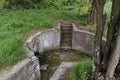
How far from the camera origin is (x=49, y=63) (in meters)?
8.55

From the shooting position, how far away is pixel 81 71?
5180mm

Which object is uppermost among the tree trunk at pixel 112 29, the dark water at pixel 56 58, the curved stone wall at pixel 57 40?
the tree trunk at pixel 112 29

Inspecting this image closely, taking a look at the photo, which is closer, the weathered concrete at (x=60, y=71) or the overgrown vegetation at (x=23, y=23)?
the weathered concrete at (x=60, y=71)

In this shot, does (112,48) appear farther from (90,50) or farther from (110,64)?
(90,50)

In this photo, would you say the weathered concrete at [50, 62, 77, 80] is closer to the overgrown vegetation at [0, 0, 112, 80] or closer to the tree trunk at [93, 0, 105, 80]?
the overgrown vegetation at [0, 0, 112, 80]

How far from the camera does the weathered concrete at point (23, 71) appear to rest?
5.50 metres

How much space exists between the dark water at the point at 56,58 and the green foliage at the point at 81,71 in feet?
7.95

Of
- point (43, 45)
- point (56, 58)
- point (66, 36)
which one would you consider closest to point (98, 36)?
point (56, 58)

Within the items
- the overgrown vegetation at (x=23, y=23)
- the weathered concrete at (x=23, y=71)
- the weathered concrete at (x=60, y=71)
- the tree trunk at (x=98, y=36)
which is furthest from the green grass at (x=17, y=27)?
the tree trunk at (x=98, y=36)

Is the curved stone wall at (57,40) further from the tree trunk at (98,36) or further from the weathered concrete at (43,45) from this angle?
the tree trunk at (98,36)

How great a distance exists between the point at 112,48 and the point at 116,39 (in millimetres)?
232

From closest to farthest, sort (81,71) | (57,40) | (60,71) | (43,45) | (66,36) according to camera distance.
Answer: (81,71), (60,71), (43,45), (57,40), (66,36)

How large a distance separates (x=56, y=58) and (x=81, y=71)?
3922mm

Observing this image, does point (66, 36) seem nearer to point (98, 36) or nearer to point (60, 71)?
point (60, 71)
